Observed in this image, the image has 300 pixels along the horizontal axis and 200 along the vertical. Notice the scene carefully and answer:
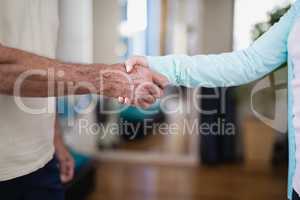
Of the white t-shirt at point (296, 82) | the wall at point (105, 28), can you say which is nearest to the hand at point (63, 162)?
the wall at point (105, 28)

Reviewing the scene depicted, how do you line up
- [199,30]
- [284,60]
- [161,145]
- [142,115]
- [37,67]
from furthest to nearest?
1. [161,145]
2. [199,30]
3. [142,115]
4. [284,60]
5. [37,67]

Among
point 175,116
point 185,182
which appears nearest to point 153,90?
point 175,116

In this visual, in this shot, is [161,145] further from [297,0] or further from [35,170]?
[297,0]

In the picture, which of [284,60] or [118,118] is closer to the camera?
[284,60]

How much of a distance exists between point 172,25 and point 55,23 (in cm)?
83

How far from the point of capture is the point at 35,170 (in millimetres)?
963

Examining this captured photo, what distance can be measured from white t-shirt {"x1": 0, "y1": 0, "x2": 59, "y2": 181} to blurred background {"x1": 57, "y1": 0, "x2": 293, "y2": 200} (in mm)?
82

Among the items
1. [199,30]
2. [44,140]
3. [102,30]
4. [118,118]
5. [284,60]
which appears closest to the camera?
[284,60]

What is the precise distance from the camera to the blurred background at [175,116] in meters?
1.05

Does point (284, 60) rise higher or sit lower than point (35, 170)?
higher

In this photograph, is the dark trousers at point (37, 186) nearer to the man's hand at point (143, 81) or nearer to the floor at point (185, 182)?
the man's hand at point (143, 81)

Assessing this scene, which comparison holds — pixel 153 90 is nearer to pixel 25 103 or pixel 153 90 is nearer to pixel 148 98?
pixel 148 98

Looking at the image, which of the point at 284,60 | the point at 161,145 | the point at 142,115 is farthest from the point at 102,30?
the point at 161,145

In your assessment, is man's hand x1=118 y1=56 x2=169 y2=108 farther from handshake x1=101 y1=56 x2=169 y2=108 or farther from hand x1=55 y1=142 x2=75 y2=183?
hand x1=55 y1=142 x2=75 y2=183
